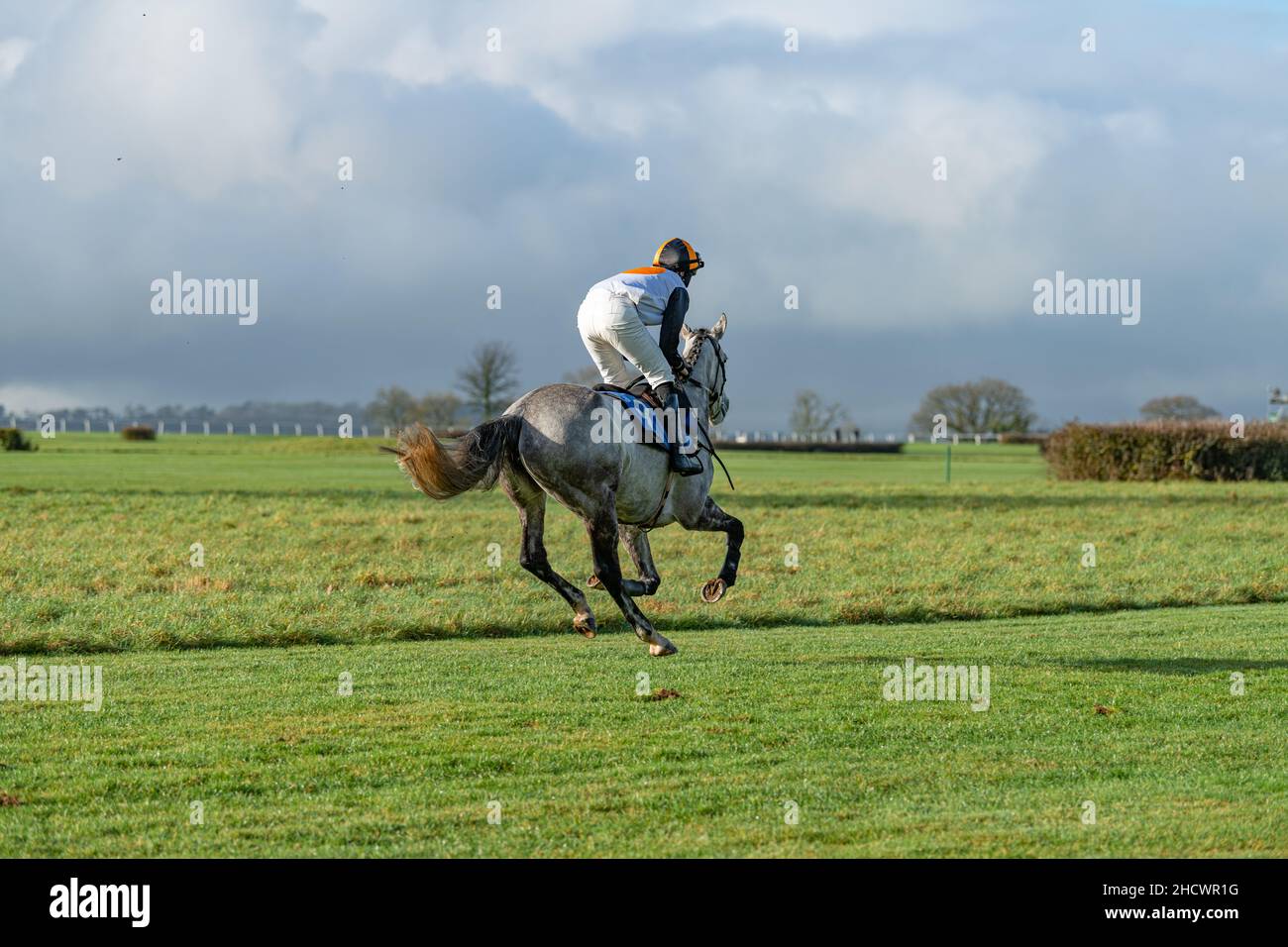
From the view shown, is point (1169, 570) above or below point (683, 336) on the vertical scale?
below

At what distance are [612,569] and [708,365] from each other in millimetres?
2271

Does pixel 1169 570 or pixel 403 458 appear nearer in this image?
pixel 403 458

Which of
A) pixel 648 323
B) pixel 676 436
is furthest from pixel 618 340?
pixel 676 436

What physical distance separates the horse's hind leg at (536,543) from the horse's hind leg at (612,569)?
0.29 meters

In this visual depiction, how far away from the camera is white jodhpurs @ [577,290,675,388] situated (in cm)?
1153

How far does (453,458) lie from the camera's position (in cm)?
1097

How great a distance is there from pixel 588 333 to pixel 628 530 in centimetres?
183

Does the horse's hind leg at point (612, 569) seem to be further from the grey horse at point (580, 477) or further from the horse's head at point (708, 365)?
the horse's head at point (708, 365)

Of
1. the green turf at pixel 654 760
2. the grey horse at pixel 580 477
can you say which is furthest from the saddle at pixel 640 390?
the green turf at pixel 654 760

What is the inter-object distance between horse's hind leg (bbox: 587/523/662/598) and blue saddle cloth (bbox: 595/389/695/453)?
2.85 feet
